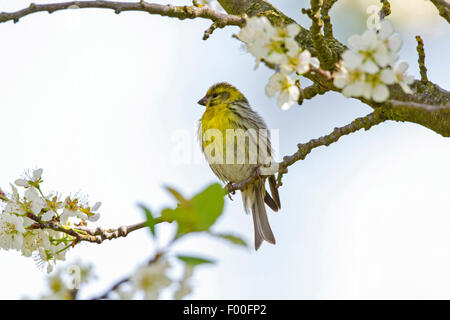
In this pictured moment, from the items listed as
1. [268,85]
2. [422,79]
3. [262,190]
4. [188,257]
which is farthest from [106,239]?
[262,190]

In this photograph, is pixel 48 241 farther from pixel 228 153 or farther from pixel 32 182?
pixel 228 153

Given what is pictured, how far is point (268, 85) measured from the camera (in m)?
1.86

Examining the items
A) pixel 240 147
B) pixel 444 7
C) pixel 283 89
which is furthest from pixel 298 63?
pixel 240 147

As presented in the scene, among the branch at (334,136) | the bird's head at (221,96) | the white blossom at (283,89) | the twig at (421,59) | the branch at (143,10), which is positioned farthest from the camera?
the bird's head at (221,96)

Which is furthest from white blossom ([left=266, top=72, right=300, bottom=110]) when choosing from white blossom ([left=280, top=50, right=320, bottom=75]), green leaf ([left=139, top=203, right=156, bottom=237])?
green leaf ([left=139, top=203, right=156, bottom=237])

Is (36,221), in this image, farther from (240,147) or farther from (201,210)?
(240,147)

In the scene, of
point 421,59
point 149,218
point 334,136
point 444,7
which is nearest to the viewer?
point 149,218

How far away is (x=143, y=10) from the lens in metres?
3.06

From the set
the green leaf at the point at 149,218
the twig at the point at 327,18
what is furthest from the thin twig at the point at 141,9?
the green leaf at the point at 149,218

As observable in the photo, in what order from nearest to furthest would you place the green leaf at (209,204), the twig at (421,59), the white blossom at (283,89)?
1. the green leaf at (209,204)
2. the white blossom at (283,89)
3. the twig at (421,59)

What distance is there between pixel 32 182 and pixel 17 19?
2.50 feet

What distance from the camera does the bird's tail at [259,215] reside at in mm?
5809

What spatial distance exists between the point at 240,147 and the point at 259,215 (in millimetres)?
802

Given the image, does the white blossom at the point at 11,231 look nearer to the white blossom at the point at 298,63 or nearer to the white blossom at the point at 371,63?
the white blossom at the point at 298,63
